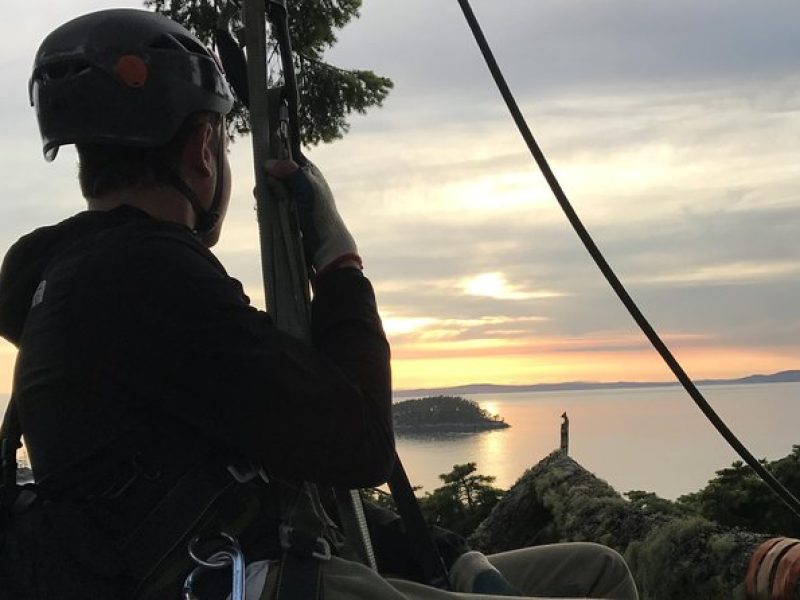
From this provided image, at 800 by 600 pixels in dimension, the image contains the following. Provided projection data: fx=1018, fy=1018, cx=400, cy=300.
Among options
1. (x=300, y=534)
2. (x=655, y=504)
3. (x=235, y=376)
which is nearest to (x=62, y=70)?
(x=235, y=376)

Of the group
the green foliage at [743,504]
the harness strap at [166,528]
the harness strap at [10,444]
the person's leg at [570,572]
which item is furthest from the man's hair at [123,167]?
the green foliage at [743,504]

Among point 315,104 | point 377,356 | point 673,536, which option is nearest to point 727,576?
point 673,536

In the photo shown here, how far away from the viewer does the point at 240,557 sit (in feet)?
7.29

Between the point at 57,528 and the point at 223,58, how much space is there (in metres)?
1.59

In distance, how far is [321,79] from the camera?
891 centimetres

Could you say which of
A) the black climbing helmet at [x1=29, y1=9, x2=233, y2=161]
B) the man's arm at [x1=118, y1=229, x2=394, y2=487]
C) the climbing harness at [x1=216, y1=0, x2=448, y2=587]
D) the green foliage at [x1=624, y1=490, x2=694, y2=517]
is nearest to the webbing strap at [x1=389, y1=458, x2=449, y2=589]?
the climbing harness at [x1=216, y1=0, x2=448, y2=587]

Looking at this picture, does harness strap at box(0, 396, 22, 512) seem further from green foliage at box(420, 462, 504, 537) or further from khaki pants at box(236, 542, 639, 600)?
green foliage at box(420, 462, 504, 537)

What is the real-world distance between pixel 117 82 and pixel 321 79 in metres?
6.25

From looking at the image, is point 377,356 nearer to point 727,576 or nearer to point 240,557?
point 240,557

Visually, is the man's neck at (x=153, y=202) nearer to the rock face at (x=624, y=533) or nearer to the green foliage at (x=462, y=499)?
the rock face at (x=624, y=533)

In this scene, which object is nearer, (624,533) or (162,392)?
(162,392)

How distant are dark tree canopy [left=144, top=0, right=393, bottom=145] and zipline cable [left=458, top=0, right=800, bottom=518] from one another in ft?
15.7

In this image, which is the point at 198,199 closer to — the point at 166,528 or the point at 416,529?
the point at 166,528

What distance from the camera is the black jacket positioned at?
7.42 feet
